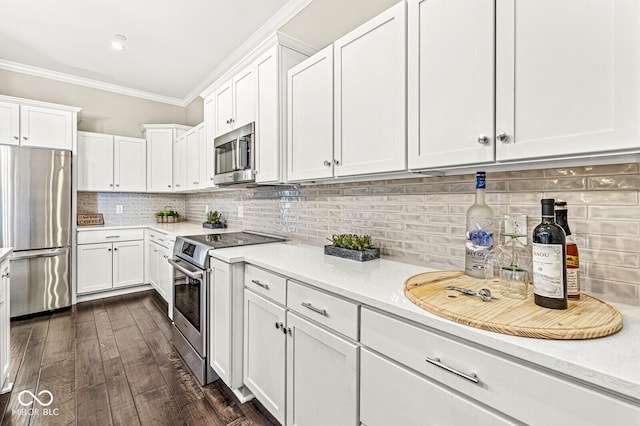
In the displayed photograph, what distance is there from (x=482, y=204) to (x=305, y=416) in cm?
123

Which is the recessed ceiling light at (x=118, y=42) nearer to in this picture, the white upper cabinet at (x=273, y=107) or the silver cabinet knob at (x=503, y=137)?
the white upper cabinet at (x=273, y=107)

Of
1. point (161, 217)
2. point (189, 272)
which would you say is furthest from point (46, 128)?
point (189, 272)

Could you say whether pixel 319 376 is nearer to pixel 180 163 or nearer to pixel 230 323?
pixel 230 323

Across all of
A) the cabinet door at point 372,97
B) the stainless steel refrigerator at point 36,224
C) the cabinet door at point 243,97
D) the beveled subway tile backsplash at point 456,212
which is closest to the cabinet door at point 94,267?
the stainless steel refrigerator at point 36,224

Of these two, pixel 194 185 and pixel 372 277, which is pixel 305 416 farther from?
pixel 194 185

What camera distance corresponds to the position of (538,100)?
0.97m

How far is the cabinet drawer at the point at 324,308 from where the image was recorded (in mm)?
1172

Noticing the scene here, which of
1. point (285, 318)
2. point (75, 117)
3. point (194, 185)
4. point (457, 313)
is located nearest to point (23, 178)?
point (75, 117)

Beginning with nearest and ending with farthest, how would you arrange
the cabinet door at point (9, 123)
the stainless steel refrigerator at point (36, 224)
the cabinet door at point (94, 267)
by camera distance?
the stainless steel refrigerator at point (36, 224), the cabinet door at point (9, 123), the cabinet door at point (94, 267)

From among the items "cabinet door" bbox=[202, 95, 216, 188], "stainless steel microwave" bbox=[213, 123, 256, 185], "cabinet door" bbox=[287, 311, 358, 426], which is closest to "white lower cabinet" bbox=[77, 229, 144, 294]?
"cabinet door" bbox=[202, 95, 216, 188]

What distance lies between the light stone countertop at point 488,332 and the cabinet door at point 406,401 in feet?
0.59

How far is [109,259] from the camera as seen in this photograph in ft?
12.5

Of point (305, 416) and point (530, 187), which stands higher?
point (530, 187)

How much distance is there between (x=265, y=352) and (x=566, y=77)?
67.8 inches
